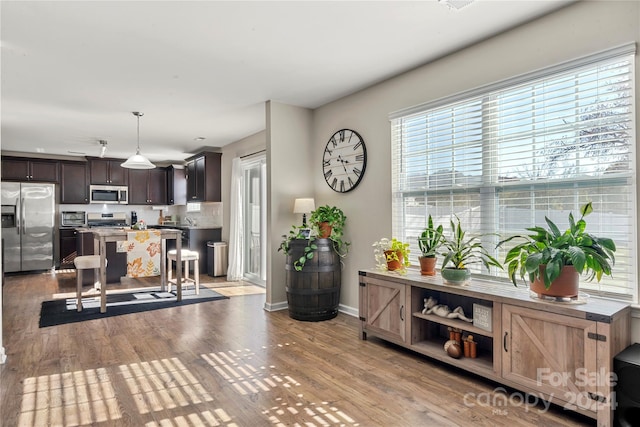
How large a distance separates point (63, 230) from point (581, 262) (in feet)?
28.5

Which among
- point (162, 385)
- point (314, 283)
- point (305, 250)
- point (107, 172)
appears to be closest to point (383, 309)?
point (314, 283)

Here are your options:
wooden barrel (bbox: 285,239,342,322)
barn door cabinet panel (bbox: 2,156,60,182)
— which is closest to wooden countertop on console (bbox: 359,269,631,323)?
wooden barrel (bbox: 285,239,342,322)

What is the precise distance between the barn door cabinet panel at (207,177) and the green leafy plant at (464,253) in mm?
5146

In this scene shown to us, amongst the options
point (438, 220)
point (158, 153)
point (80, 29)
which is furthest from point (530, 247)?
point (158, 153)

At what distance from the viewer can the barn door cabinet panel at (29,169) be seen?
24.2 ft

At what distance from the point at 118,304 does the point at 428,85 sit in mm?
4415

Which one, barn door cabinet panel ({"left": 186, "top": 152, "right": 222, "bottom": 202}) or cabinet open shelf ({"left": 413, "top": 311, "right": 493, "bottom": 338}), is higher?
barn door cabinet panel ({"left": 186, "top": 152, "right": 222, "bottom": 202})

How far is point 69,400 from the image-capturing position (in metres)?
2.33

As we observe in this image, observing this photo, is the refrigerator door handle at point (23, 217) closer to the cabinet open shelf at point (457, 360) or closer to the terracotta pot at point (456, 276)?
the cabinet open shelf at point (457, 360)

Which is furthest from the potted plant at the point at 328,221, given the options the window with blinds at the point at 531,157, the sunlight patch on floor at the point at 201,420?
the sunlight patch on floor at the point at 201,420

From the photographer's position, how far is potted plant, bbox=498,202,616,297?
212cm

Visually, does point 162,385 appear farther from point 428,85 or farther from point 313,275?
point 428,85

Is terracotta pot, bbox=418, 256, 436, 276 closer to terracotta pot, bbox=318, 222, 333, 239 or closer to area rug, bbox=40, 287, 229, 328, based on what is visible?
terracotta pot, bbox=318, 222, 333, 239

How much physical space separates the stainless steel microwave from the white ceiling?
3.19 meters
